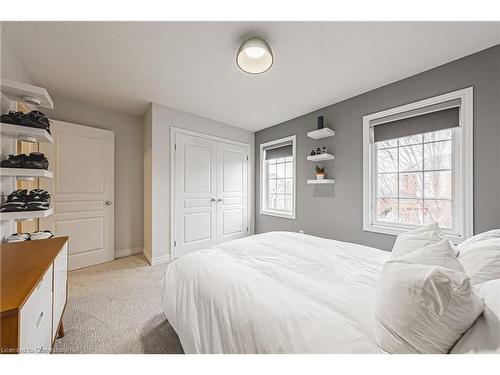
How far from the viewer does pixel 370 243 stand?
259cm

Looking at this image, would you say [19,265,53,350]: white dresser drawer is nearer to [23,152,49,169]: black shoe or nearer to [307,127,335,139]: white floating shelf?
[23,152,49,169]: black shoe

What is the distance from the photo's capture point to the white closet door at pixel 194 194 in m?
3.28

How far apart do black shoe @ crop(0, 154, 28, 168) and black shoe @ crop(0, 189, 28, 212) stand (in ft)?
0.76

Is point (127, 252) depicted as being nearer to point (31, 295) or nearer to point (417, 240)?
point (31, 295)

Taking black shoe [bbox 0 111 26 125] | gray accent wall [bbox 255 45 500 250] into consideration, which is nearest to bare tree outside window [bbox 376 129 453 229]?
gray accent wall [bbox 255 45 500 250]

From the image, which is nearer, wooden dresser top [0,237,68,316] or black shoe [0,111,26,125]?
wooden dresser top [0,237,68,316]

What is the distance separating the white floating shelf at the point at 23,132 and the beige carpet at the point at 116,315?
61.8 inches

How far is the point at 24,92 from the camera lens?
1.65m

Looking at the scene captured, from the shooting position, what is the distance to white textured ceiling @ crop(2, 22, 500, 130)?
1597 mm

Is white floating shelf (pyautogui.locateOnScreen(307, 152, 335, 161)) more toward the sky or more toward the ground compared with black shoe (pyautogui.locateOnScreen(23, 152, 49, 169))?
more toward the sky

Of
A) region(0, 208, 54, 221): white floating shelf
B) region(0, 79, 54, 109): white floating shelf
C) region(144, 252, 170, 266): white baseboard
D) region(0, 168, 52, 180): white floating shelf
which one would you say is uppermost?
region(0, 79, 54, 109): white floating shelf

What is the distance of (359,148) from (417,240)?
1.79 m

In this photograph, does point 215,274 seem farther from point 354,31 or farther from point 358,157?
point 358,157
